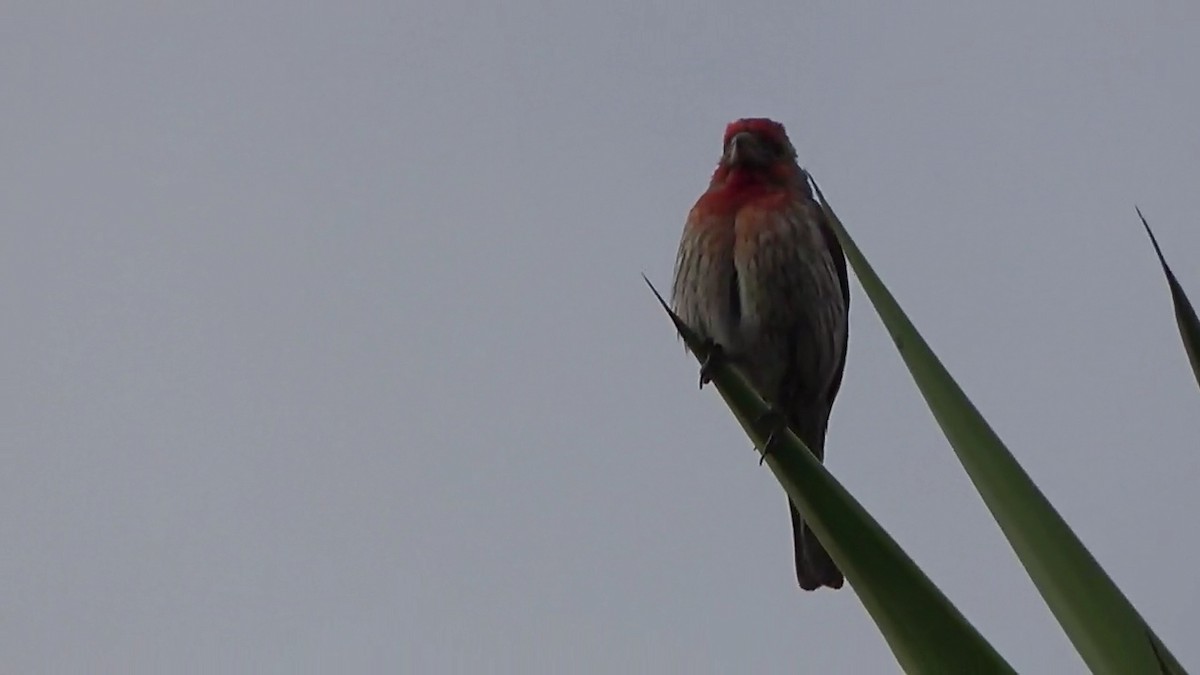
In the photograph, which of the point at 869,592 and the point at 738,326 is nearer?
the point at 869,592

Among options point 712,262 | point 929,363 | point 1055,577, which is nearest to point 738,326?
point 712,262

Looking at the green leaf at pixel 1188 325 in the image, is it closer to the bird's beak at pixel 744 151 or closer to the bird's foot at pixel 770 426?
the bird's foot at pixel 770 426

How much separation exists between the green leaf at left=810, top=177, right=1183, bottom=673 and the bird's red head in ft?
11.2

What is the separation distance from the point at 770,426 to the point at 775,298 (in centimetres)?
280

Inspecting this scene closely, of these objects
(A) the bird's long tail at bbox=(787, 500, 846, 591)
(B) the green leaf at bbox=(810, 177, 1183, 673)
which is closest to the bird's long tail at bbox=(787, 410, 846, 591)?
(A) the bird's long tail at bbox=(787, 500, 846, 591)

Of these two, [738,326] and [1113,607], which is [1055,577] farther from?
[738,326]

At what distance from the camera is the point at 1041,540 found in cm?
182

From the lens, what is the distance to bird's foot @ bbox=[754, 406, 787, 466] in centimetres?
199

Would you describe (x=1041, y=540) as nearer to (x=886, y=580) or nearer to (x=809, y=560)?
(x=886, y=580)

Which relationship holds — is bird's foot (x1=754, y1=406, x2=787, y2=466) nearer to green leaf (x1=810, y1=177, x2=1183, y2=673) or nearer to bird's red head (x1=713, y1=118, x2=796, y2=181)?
green leaf (x1=810, y1=177, x2=1183, y2=673)

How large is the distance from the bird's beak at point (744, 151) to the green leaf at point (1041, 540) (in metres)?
3.44

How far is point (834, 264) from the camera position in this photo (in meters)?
5.28

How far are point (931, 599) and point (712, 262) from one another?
3.30 meters

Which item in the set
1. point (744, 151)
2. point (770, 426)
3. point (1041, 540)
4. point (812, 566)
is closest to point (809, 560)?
point (812, 566)
